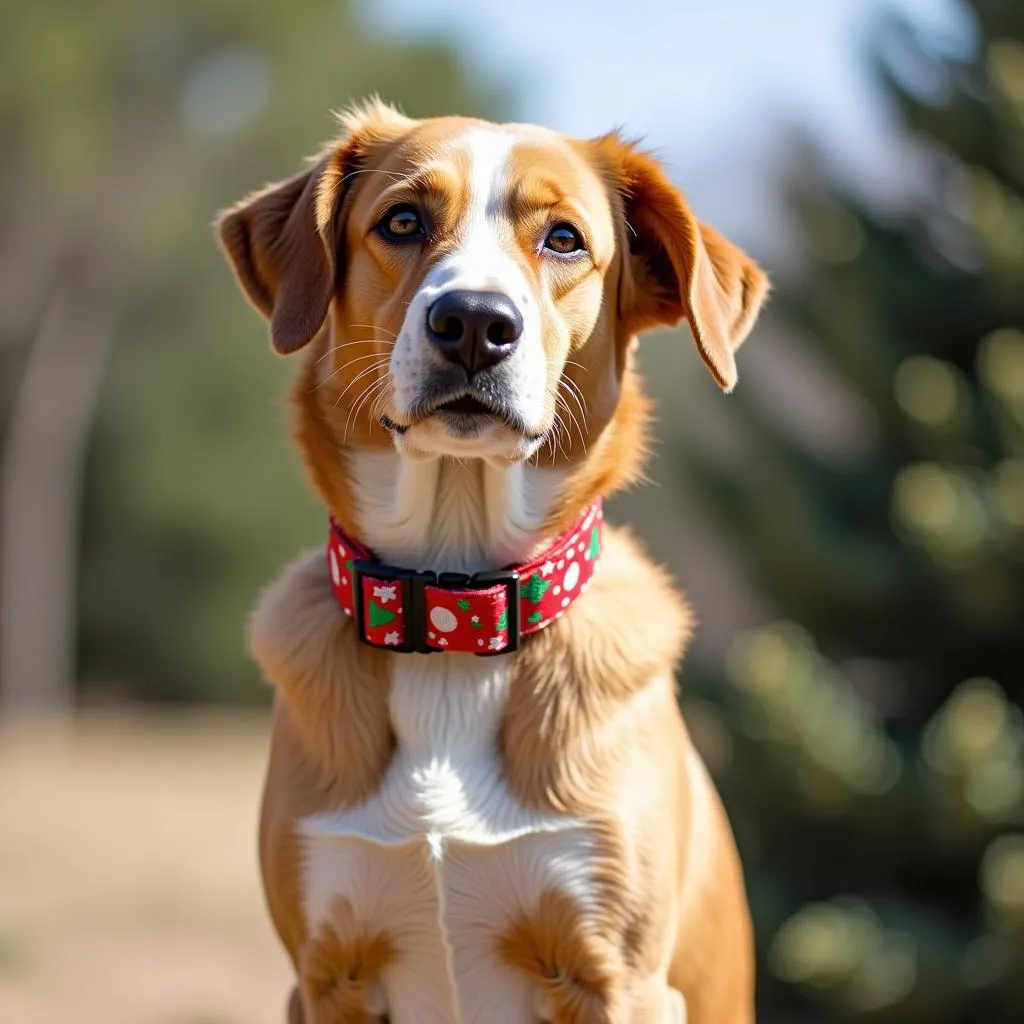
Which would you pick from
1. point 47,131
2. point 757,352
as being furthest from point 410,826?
point 47,131

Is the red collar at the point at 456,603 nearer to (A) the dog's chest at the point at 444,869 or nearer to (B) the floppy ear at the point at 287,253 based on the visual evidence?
(A) the dog's chest at the point at 444,869

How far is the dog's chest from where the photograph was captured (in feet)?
8.14

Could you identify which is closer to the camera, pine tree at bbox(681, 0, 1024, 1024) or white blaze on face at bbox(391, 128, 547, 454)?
white blaze on face at bbox(391, 128, 547, 454)

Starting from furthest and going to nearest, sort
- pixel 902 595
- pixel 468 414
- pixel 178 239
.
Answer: pixel 178 239 → pixel 902 595 → pixel 468 414

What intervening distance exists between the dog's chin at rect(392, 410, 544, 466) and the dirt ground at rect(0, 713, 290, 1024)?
304cm

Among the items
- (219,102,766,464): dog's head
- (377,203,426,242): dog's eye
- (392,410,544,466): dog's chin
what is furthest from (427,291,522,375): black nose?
(377,203,426,242): dog's eye

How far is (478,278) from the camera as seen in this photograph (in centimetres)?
247

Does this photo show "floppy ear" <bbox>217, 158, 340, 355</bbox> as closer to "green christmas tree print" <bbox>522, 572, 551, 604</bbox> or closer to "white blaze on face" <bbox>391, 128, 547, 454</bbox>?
"white blaze on face" <bbox>391, 128, 547, 454</bbox>

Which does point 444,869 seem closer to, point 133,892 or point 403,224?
point 403,224

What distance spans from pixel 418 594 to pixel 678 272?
0.92 m

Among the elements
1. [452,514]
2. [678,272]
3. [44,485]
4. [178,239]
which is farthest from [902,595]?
[44,485]

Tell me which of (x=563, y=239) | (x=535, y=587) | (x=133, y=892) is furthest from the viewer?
(x=133, y=892)

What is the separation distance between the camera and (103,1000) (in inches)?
203

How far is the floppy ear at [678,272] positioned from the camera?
9.27 feet
